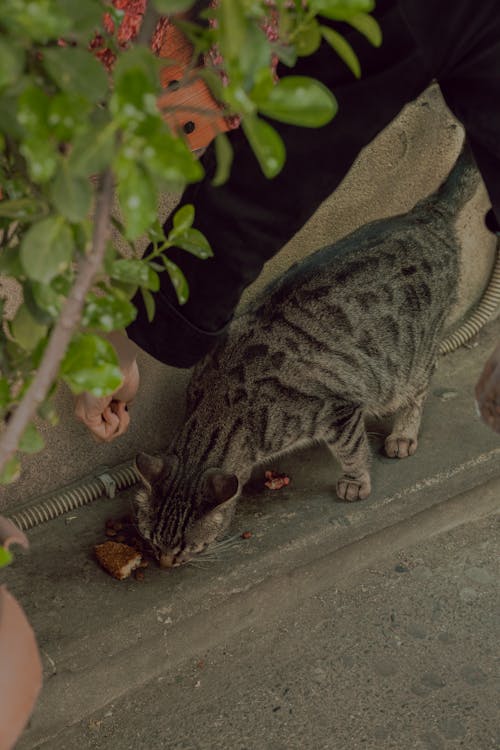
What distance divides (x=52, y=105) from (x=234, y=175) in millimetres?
1357

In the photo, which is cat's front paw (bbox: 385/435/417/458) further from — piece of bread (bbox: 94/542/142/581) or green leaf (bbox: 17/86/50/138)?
green leaf (bbox: 17/86/50/138)

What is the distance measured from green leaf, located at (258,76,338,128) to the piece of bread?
6.12 ft

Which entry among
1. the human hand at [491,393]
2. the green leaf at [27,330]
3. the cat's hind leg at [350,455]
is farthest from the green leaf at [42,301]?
the cat's hind leg at [350,455]

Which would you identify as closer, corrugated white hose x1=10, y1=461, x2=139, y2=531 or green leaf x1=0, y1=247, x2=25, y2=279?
green leaf x1=0, y1=247, x2=25, y2=279

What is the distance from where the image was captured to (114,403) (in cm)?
259

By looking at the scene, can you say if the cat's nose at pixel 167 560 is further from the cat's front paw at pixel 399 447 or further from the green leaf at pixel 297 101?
the green leaf at pixel 297 101

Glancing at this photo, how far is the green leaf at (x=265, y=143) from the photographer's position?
0.87 metres

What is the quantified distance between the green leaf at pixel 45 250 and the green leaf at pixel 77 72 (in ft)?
0.42

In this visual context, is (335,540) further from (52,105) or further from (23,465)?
(52,105)

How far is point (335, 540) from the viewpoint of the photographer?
110 inches

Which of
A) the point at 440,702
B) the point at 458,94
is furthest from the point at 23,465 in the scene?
the point at 458,94

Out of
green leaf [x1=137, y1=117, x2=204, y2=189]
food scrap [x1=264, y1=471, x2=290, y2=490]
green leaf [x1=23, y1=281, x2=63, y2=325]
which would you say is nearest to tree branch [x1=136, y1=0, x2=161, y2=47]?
green leaf [x1=137, y1=117, x2=204, y2=189]

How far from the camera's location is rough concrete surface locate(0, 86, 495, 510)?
2.84 metres

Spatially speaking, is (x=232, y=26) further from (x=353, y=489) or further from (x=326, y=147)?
(x=353, y=489)
